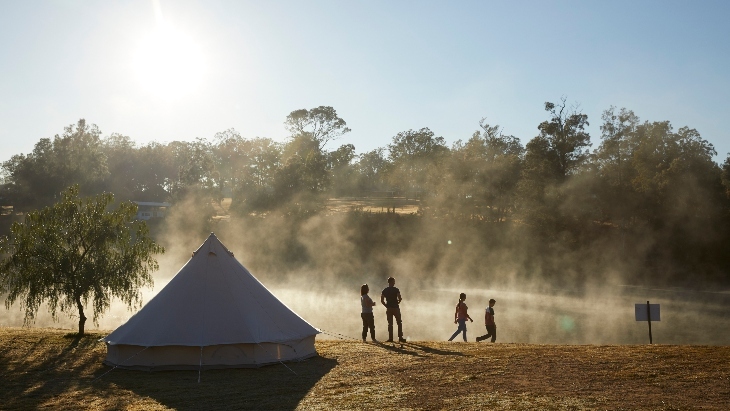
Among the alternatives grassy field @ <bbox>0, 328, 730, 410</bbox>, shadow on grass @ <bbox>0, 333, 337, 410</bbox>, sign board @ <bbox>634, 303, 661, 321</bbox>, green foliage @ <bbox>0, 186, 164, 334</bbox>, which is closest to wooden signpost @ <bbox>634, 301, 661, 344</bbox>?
sign board @ <bbox>634, 303, 661, 321</bbox>

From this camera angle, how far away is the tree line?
170 feet

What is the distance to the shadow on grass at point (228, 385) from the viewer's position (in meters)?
11.5

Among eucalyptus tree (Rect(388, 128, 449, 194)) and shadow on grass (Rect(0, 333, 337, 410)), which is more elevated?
eucalyptus tree (Rect(388, 128, 449, 194))

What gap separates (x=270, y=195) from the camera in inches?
2657

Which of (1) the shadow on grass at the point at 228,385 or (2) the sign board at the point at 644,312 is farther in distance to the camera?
(2) the sign board at the point at 644,312

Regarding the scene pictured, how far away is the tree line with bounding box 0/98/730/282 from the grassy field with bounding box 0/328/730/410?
39.6m

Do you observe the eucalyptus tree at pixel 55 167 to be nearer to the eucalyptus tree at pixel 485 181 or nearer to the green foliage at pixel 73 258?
the eucalyptus tree at pixel 485 181

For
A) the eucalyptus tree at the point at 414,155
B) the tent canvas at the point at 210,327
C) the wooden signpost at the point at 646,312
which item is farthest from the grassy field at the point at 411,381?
the eucalyptus tree at the point at 414,155

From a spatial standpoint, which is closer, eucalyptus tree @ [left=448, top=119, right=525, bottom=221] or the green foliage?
the green foliage

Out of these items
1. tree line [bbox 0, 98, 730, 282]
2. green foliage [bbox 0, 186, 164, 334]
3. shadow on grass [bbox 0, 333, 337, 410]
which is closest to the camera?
shadow on grass [bbox 0, 333, 337, 410]

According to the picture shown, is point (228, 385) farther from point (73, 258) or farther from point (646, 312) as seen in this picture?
point (646, 312)

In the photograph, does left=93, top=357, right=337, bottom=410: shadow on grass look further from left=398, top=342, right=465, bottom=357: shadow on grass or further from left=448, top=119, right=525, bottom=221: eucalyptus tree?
left=448, top=119, right=525, bottom=221: eucalyptus tree

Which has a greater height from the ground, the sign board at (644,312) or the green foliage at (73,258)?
the green foliage at (73,258)

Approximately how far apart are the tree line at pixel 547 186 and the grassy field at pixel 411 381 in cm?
3964
